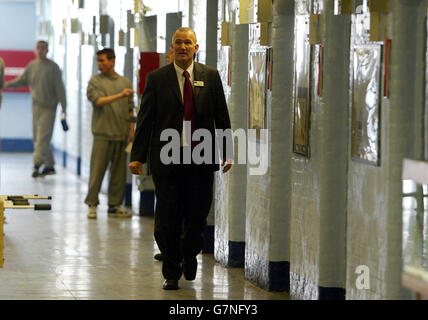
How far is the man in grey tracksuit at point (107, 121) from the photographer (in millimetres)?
11031

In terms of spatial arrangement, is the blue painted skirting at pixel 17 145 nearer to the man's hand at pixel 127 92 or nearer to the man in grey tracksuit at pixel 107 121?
the man in grey tracksuit at pixel 107 121

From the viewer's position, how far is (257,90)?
24.7 feet

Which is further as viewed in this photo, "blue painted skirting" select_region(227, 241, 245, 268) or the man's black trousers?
"blue painted skirting" select_region(227, 241, 245, 268)

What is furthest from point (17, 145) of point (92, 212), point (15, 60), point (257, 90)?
point (257, 90)

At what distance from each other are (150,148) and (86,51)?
9591 millimetres

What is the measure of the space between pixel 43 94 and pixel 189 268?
9557 millimetres

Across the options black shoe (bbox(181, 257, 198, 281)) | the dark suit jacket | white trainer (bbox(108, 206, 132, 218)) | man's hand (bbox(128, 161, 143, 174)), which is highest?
the dark suit jacket

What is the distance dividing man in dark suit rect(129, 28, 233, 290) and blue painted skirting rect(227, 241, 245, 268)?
3.79 ft

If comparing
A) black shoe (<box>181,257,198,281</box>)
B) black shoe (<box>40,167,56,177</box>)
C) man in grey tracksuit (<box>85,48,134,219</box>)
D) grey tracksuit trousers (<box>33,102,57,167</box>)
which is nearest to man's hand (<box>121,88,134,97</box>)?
man in grey tracksuit (<box>85,48,134,219</box>)

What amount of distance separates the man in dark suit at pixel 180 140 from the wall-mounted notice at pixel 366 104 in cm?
130

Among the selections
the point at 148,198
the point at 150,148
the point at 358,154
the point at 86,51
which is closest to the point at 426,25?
the point at 358,154

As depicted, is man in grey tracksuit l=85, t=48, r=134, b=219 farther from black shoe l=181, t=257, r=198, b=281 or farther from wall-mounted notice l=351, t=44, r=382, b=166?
wall-mounted notice l=351, t=44, r=382, b=166

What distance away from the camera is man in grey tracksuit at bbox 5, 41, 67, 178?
16062mm

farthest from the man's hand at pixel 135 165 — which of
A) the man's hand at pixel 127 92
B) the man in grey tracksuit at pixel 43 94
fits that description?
the man in grey tracksuit at pixel 43 94
